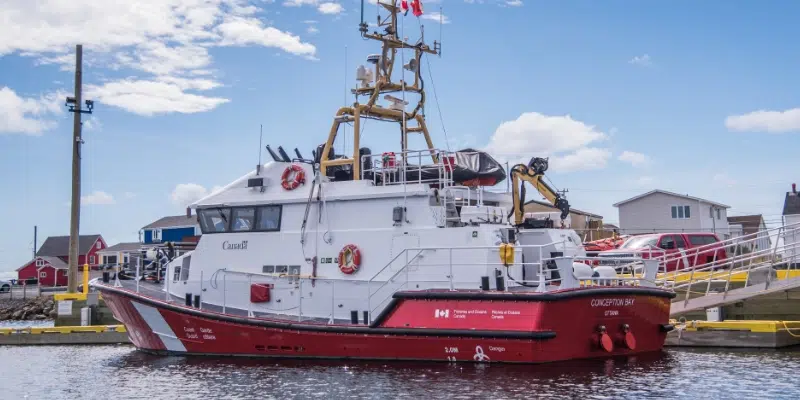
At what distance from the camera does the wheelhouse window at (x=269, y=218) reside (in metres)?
15.4

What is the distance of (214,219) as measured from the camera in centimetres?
1609

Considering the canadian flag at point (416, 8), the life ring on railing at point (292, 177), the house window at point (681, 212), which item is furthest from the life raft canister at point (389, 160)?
the house window at point (681, 212)

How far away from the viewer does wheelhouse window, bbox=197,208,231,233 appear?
52.4 feet

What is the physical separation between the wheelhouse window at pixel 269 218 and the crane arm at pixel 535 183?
4.43m

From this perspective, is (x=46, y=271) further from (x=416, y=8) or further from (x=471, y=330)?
(x=471, y=330)

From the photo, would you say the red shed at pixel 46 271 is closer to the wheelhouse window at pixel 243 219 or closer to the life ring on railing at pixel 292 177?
the wheelhouse window at pixel 243 219

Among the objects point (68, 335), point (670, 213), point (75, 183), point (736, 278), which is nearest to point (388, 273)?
point (736, 278)

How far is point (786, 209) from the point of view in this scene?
37.5 meters

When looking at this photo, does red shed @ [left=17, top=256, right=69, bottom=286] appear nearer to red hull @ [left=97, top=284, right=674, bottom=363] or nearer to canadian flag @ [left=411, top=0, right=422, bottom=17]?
red hull @ [left=97, top=284, right=674, bottom=363]

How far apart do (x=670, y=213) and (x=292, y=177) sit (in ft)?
82.7

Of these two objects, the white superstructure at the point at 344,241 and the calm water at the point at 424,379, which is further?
the white superstructure at the point at 344,241

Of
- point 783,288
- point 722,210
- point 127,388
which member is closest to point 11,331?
point 127,388

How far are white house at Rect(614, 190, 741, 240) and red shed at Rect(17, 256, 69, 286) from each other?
36059mm

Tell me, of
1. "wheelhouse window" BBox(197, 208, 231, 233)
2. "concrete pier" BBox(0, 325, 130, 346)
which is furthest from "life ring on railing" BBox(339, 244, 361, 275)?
"concrete pier" BBox(0, 325, 130, 346)
